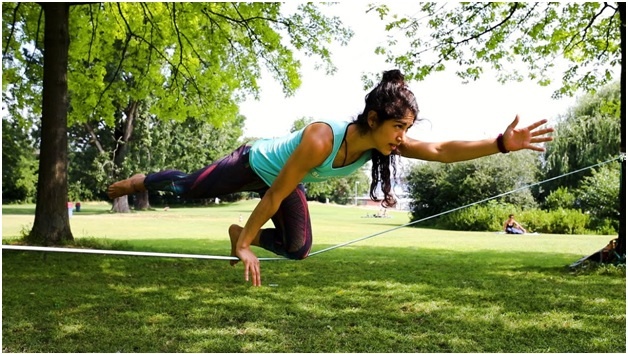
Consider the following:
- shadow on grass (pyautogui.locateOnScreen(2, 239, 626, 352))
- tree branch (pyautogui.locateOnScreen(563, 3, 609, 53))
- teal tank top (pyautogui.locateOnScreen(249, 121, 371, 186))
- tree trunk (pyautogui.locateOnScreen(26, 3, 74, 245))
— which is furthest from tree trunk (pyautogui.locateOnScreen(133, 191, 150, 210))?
teal tank top (pyautogui.locateOnScreen(249, 121, 371, 186))

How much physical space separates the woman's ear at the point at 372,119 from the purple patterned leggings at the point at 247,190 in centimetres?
61

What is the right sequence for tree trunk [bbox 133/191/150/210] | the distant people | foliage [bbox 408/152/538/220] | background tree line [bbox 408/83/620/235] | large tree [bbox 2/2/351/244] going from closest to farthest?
large tree [bbox 2/2/351/244]
the distant people
background tree line [bbox 408/83/620/235]
foliage [bbox 408/152/538/220]
tree trunk [bbox 133/191/150/210]

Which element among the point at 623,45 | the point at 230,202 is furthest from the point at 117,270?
the point at 230,202

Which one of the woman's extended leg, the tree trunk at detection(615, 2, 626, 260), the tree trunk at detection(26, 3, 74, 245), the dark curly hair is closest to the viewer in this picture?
the dark curly hair

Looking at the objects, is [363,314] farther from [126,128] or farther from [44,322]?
[126,128]

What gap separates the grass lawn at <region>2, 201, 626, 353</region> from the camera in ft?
13.1

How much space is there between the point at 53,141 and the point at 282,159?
571 centimetres

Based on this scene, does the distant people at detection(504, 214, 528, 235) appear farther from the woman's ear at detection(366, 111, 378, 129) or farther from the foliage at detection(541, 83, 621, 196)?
the woman's ear at detection(366, 111, 378, 129)

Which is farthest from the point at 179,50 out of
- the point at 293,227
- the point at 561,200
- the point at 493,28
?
the point at 561,200

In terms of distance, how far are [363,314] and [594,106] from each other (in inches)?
771

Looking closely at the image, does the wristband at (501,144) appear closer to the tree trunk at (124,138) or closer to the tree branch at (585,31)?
the tree branch at (585,31)

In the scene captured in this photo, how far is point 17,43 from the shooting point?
932 cm

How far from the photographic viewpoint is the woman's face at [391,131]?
238 centimetres

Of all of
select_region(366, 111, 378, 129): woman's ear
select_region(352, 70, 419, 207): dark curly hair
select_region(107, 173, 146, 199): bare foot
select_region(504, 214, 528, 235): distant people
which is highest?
select_region(352, 70, 419, 207): dark curly hair
